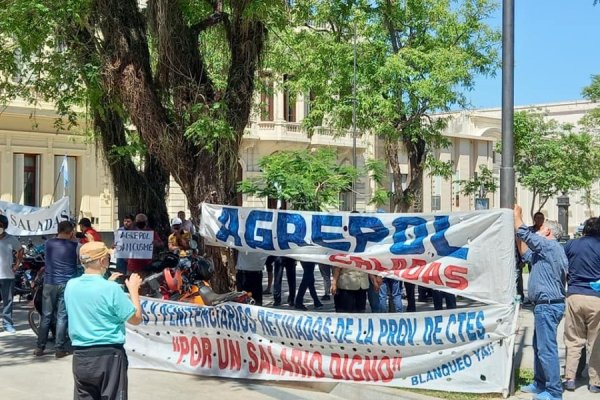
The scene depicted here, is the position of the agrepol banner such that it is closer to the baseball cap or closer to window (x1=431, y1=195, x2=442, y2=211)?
the baseball cap

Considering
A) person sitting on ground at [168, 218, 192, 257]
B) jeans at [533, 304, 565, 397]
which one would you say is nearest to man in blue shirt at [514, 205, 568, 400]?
jeans at [533, 304, 565, 397]

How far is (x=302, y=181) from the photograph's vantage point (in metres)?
21.1

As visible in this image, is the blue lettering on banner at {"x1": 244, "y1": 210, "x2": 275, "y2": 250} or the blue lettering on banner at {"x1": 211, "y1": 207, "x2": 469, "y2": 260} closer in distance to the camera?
the blue lettering on banner at {"x1": 211, "y1": 207, "x2": 469, "y2": 260}

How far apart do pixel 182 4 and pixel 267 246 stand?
4.86 metres

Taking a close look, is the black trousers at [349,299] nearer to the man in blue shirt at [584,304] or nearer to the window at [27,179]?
the man in blue shirt at [584,304]

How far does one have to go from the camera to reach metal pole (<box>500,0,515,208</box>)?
865cm

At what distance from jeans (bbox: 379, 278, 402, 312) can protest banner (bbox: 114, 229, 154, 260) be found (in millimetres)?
3953

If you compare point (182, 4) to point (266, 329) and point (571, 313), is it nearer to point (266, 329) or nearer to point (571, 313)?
point (266, 329)

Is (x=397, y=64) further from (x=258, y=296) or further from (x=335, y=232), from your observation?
(x=335, y=232)

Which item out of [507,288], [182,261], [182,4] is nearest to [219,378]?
[182,261]

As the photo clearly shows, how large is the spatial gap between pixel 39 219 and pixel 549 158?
2860cm

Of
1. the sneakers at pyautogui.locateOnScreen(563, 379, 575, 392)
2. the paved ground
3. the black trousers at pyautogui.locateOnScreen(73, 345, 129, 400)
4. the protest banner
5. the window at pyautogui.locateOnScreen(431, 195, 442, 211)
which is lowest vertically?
the paved ground

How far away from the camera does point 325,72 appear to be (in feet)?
74.5

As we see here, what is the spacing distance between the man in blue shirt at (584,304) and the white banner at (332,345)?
0.80 meters
